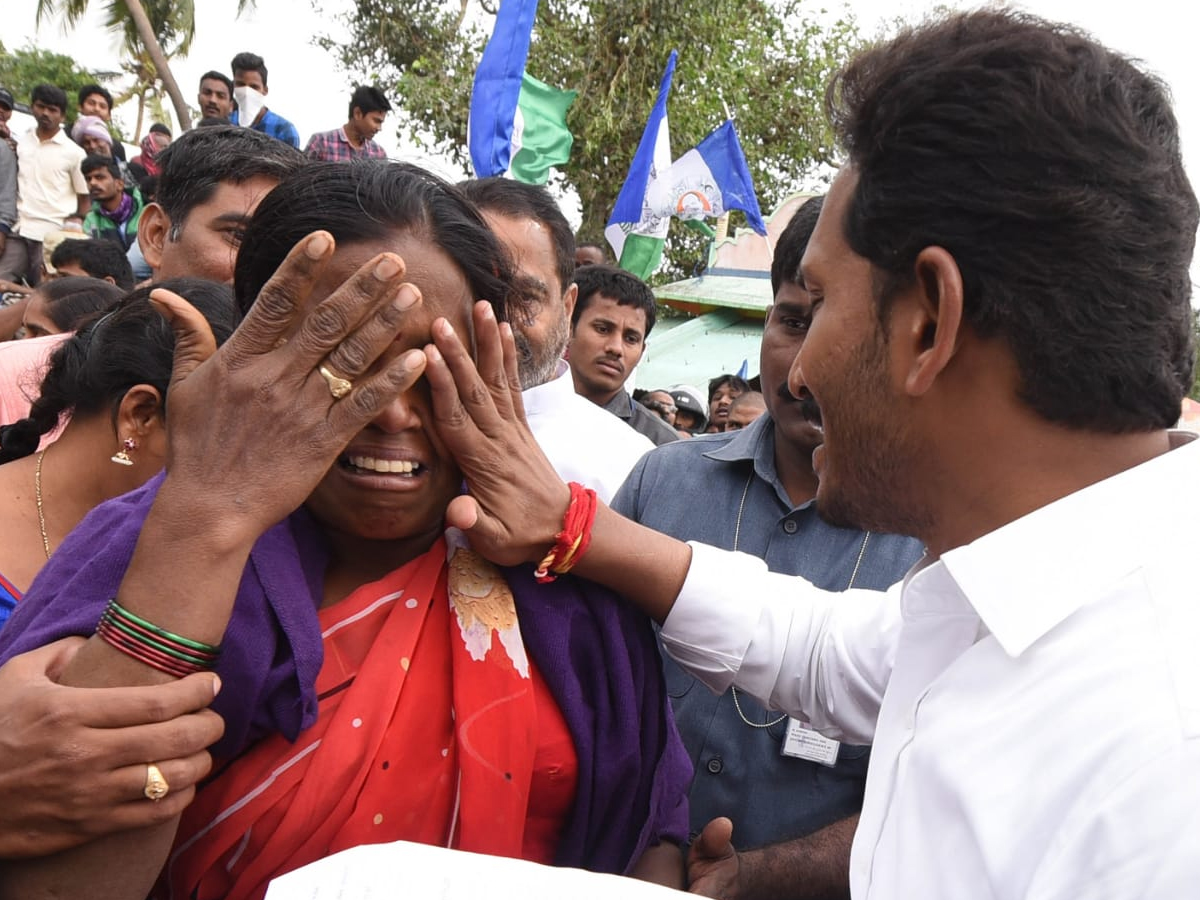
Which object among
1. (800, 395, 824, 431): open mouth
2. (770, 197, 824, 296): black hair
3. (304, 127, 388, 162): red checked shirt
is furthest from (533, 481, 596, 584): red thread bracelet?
(304, 127, 388, 162): red checked shirt

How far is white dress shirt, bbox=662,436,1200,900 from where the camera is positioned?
99 cm

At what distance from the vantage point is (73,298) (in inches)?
185

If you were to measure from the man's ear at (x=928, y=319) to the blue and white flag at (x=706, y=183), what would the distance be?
8.08 metres

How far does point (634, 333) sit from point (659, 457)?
10.9ft

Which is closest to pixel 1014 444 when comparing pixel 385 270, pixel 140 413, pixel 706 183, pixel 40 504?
pixel 385 270

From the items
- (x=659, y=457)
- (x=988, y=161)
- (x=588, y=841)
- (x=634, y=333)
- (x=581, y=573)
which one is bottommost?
(x=634, y=333)

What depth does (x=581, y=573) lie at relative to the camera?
1.92m

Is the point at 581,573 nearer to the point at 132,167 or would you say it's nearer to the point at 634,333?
the point at 634,333

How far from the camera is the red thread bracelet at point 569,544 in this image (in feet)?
6.09

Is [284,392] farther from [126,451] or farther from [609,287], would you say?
[609,287]

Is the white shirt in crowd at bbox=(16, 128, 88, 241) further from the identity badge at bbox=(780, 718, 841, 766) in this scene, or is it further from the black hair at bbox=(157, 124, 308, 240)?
the identity badge at bbox=(780, 718, 841, 766)

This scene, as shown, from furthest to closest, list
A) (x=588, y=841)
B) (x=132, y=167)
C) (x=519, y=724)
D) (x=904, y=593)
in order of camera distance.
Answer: (x=132, y=167) < (x=588, y=841) < (x=519, y=724) < (x=904, y=593)

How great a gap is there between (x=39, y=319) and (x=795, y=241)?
148 inches

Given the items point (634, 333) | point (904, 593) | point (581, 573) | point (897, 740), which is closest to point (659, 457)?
point (581, 573)
